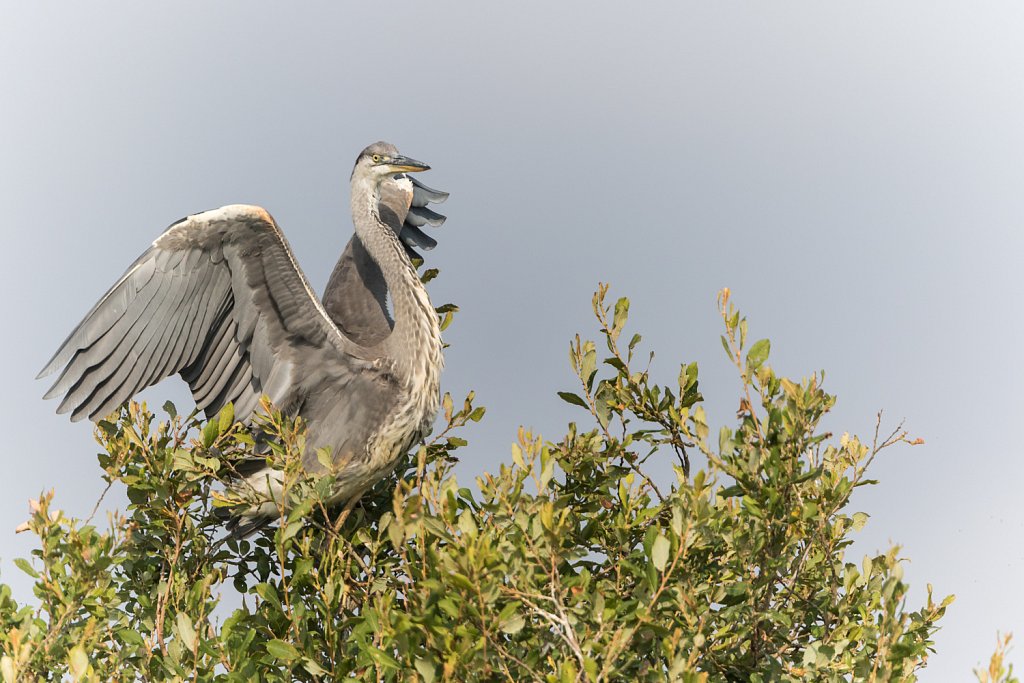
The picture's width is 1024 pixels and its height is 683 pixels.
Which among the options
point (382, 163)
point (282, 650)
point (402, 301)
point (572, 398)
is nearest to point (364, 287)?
point (402, 301)

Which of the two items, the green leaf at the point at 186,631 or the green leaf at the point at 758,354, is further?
the green leaf at the point at 186,631

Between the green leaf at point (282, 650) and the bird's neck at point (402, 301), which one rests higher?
the bird's neck at point (402, 301)

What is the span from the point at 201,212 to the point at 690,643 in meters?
3.34

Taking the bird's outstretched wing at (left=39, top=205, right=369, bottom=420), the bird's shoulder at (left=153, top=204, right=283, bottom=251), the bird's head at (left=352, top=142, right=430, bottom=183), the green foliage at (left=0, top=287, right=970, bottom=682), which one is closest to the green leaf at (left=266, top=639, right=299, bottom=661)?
the green foliage at (left=0, top=287, right=970, bottom=682)

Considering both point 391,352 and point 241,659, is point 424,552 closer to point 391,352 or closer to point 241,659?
point 241,659

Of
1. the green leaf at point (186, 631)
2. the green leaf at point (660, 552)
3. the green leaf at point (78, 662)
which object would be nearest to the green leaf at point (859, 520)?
the green leaf at point (660, 552)

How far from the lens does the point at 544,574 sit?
3.10 meters

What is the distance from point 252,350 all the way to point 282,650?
A: 227 cm

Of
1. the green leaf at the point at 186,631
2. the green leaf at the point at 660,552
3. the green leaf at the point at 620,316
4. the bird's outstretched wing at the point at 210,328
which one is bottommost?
the green leaf at the point at 186,631

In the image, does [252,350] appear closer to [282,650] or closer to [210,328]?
[210,328]

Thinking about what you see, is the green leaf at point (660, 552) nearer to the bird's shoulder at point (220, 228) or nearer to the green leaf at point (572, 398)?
the green leaf at point (572, 398)

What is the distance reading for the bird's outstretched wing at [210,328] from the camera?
5059 millimetres

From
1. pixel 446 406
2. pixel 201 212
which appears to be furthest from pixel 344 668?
pixel 201 212

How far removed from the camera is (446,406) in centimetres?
478
